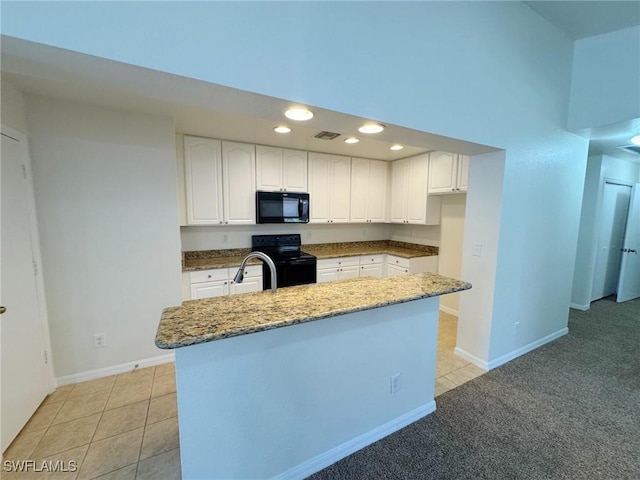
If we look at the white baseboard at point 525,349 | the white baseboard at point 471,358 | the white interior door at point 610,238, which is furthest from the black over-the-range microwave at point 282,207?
the white interior door at point 610,238

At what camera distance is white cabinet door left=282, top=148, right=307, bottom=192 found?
12.6 ft

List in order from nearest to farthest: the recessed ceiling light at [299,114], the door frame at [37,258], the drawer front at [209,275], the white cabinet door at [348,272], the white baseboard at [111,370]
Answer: the recessed ceiling light at [299,114], the door frame at [37,258], the white baseboard at [111,370], the drawer front at [209,275], the white cabinet door at [348,272]

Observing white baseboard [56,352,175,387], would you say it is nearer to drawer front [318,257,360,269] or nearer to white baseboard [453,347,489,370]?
drawer front [318,257,360,269]

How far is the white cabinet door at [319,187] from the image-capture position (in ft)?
13.3

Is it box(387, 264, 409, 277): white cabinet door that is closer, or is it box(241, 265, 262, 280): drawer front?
box(241, 265, 262, 280): drawer front

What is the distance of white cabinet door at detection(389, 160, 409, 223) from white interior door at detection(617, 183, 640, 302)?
356 centimetres

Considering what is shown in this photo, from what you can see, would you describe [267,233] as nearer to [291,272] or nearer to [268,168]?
[291,272]

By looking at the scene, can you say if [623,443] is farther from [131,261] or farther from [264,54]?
[131,261]

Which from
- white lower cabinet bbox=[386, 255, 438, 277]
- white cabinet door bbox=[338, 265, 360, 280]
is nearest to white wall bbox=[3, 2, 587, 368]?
white lower cabinet bbox=[386, 255, 438, 277]

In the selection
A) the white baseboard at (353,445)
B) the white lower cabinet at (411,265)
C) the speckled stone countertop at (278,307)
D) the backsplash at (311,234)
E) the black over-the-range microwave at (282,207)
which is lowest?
the white baseboard at (353,445)

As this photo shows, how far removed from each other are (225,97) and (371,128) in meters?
0.90

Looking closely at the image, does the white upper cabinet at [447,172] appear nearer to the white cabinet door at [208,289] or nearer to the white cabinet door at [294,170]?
the white cabinet door at [294,170]

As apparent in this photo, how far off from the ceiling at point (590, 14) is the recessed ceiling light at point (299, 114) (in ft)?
7.54

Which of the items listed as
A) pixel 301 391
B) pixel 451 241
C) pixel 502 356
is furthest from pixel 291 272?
pixel 502 356
